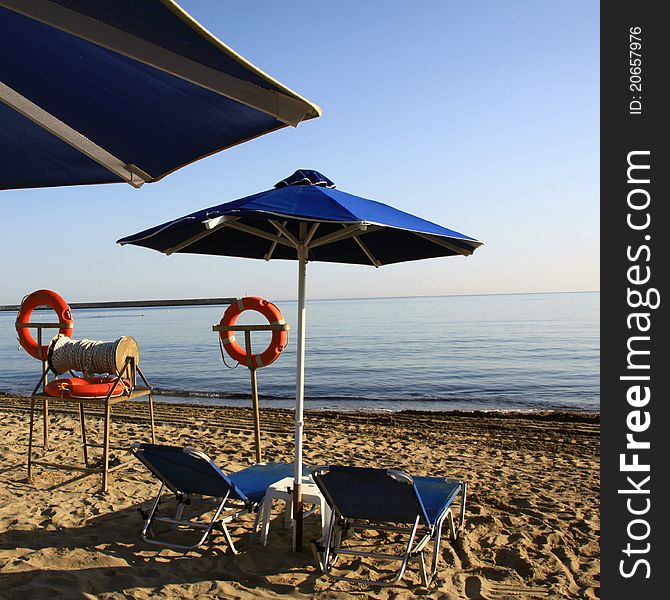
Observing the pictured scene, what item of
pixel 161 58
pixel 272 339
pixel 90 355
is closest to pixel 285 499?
pixel 272 339

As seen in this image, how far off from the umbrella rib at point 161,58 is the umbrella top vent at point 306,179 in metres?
1.48

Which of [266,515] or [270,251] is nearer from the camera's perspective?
[266,515]

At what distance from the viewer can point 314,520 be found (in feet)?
12.8

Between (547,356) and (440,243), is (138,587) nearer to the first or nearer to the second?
(440,243)

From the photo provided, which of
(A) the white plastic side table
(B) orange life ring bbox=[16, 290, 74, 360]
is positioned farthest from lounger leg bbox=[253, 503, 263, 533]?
(B) orange life ring bbox=[16, 290, 74, 360]

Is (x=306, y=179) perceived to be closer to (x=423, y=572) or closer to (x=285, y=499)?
(x=285, y=499)

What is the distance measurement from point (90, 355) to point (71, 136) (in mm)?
2416

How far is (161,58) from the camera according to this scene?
1591 mm

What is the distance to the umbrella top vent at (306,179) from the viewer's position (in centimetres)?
330

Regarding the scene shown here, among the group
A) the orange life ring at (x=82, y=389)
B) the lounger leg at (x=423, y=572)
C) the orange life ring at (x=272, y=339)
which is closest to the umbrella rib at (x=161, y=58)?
the lounger leg at (x=423, y=572)

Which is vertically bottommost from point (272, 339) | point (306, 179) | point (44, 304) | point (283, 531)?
point (283, 531)

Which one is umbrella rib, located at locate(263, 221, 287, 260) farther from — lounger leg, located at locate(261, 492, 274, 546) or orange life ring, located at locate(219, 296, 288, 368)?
lounger leg, located at locate(261, 492, 274, 546)

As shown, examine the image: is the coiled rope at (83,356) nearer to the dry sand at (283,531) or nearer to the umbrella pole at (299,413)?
the dry sand at (283,531)

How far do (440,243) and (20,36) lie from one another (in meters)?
2.29
